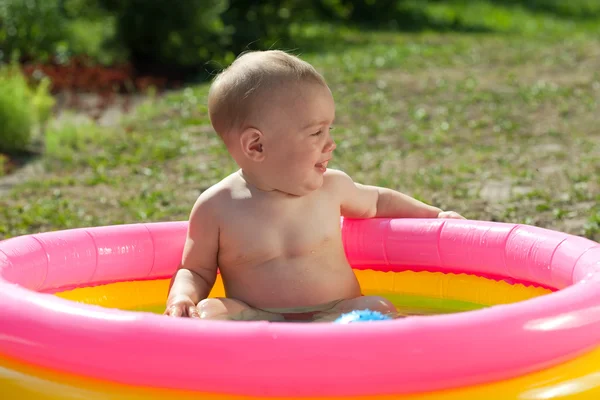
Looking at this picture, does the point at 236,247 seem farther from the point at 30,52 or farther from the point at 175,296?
the point at 30,52

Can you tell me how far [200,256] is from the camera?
3041mm

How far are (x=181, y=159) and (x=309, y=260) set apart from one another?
12.6 feet

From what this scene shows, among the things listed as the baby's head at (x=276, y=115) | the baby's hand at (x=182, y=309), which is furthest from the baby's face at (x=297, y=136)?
the baby's hand at (x=182, y=309)

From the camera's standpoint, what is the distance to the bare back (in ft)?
9.82

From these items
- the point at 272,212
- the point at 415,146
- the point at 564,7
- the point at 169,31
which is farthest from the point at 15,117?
Result: the point at 564,7

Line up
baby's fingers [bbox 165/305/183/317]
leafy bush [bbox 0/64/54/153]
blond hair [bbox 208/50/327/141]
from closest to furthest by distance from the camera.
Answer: baby's fingers [bbox 165/305/183/317] → blond hair [bbox 208/50/327/141] → leafy bush [bbox 0/64/54/153]

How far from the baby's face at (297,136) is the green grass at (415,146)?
6.99 ft

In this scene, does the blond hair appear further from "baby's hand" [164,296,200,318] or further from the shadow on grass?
the shadow on grass

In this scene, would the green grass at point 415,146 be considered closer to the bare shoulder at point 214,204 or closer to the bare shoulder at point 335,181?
the bare shoulder at point 335,181

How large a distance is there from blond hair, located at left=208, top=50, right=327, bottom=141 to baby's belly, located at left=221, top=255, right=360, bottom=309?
451mm

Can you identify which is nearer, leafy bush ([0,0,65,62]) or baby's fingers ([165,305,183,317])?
baby's fingers ([165,305,183,317])

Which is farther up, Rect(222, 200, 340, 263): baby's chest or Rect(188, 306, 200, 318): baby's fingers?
Rect(222, 200, 340, 263): baby's chest

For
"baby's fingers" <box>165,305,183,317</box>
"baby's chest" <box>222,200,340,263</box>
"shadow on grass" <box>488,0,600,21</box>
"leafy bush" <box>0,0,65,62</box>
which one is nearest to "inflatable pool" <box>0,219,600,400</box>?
"baby's fingers" <box>165,305,183,317</box>

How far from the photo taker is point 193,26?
10781 millimetres
